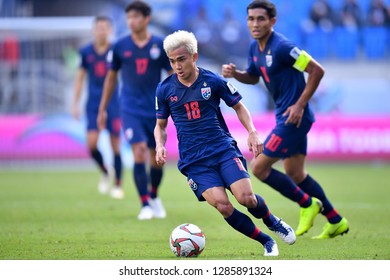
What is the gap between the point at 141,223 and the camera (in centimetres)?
1023

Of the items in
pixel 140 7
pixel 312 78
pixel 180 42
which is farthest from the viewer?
pixel 140 7

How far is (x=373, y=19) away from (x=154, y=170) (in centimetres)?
1721

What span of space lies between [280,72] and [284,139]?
70 cm

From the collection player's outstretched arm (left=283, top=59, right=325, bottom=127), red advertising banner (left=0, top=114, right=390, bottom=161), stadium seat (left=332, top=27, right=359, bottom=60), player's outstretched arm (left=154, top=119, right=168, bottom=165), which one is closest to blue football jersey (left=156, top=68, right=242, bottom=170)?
player's outstretched arm (left=154, top=119, right=168, bottom=165)

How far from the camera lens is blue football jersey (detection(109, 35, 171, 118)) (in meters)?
10.9

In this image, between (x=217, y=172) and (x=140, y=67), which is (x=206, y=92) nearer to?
(x=217, y=172)

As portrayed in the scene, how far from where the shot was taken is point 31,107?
20781 millimetres

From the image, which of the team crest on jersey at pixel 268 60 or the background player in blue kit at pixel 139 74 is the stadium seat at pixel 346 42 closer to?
the background player in blue kit at pixel 139 74

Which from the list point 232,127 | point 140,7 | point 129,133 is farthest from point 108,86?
point 232,127

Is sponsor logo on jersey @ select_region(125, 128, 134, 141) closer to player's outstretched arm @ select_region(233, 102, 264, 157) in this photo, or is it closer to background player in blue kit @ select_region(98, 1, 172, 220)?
background player in blue kit @ select_region(98, 1, 172, 220)

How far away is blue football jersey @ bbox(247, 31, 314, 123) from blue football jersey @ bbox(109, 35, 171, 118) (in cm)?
214

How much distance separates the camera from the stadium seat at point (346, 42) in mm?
26500
